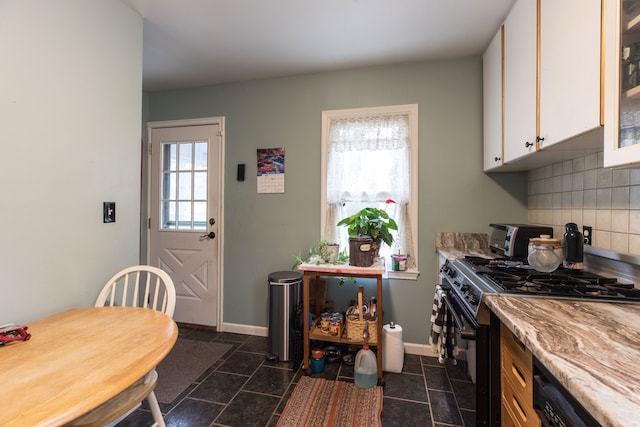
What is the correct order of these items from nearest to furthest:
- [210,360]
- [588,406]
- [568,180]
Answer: [588,406] < [568,180] < [210,360]

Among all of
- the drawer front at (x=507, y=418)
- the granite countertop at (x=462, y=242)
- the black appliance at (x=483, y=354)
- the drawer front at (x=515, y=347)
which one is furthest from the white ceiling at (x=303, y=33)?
the drawer front at (x=507, y=418)

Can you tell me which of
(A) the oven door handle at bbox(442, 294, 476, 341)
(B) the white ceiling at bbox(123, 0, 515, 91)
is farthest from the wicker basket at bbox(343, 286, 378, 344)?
(B) the white ceiling at bbox(123, 0, 515, 91)

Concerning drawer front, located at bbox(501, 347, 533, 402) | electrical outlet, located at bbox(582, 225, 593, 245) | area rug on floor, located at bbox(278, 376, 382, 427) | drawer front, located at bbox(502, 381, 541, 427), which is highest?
electrical outlet, located at bbox(582, 225, 593, 245)

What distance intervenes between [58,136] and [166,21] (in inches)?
→ 43.0

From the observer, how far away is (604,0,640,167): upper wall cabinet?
0.85 metres

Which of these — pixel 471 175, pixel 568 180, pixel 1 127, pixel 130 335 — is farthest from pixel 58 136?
pixel 568 180

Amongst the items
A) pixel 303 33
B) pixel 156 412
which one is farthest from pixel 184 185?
pixel 156 412

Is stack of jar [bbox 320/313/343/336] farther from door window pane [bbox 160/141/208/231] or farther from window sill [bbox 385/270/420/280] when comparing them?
door window pane [bbox 160/141/208/231]

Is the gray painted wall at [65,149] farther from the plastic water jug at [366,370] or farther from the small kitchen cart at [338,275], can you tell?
the plastic water jug at [366,370]

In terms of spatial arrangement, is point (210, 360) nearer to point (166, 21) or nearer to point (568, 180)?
point (166, 21)

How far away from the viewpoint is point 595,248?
142 cm

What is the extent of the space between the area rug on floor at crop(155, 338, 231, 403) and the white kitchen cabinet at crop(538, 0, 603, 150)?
258 centimetres

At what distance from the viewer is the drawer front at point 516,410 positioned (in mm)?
804

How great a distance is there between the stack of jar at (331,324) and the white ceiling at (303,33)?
2.11 m
